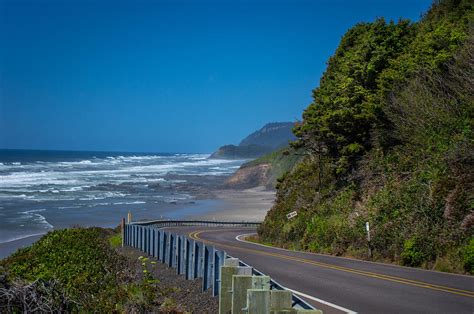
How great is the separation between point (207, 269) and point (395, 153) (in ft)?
42.5

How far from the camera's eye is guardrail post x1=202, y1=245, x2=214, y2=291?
1096 centimetres

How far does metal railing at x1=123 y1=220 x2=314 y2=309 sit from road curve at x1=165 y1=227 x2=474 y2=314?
1.99 meters

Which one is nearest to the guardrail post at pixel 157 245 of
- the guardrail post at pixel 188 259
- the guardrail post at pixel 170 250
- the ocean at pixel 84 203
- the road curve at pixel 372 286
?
the guardrail post at pixel 170 250

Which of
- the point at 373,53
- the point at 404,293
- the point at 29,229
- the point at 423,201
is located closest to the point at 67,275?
the point at 404,293

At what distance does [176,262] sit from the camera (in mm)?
14477

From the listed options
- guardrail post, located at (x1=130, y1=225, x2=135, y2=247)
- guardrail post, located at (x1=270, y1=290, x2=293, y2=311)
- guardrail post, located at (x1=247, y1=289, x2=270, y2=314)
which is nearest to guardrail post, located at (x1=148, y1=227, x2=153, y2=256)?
guardrail post, located at (x1=130, y1=225, x2=135, y2=247)

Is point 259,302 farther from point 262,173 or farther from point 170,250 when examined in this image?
point 262,173

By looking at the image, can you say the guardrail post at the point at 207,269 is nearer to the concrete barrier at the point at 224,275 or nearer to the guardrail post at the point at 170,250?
the concrete barrier at the point at 224,275

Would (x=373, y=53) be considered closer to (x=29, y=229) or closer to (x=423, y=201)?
(x=423, y=201)

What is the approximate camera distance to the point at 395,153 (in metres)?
21.7

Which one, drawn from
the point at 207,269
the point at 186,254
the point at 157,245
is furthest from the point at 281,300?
the point at 157,245

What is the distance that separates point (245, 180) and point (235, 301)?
8632cm

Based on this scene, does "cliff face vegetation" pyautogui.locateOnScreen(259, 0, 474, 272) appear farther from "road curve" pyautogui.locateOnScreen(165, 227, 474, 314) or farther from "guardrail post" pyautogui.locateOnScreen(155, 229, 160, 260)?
"guardrail post" pyautogui.locateOnScreen(155, 229, 160, 260)

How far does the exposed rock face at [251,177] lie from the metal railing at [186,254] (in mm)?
69297
